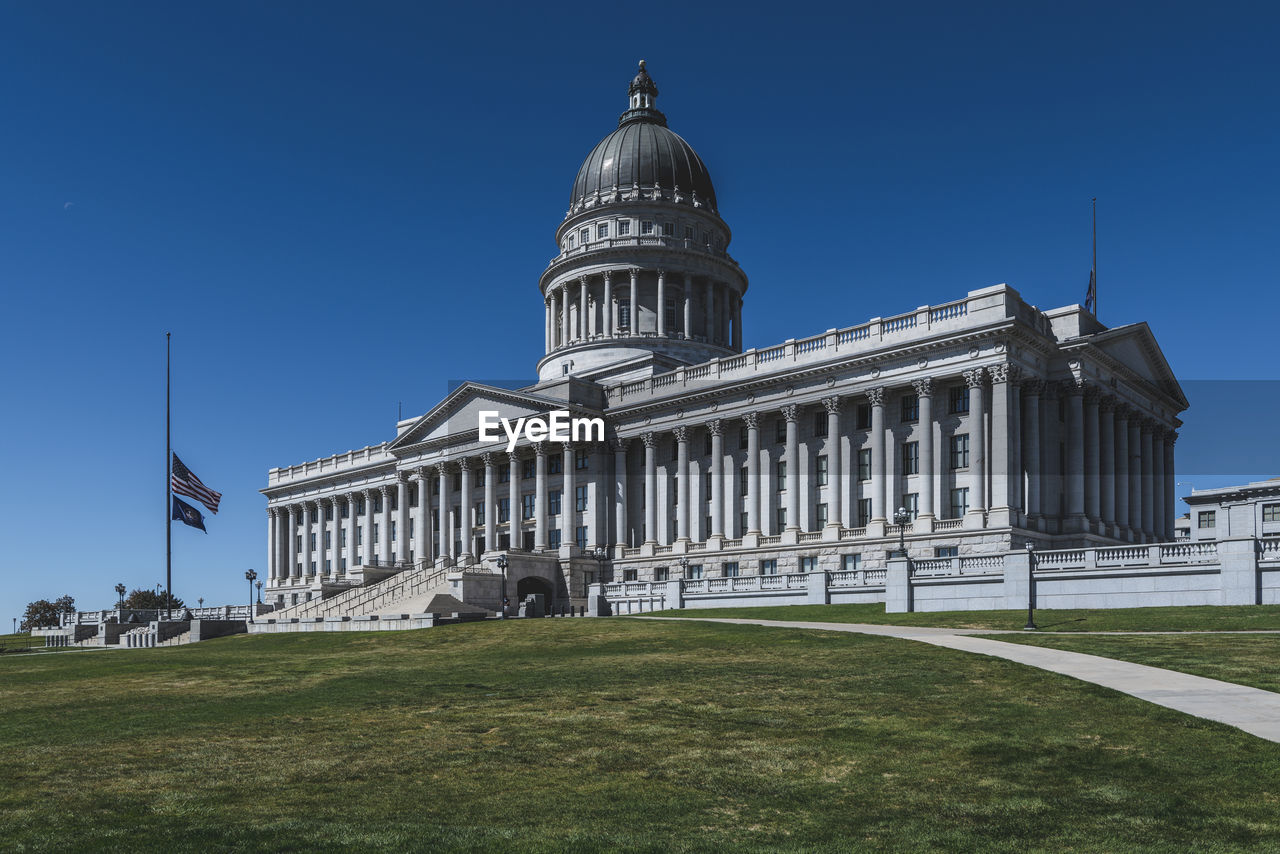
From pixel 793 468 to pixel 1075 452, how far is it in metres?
17.6

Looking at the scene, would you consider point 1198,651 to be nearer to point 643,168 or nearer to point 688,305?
point 688,305

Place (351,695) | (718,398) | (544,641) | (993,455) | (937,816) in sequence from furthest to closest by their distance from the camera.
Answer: (718,398) → (993,455) → (544,641) → (351,695) → (937,816)

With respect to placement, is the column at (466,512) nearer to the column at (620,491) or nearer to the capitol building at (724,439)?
the capitol building at (724,439)

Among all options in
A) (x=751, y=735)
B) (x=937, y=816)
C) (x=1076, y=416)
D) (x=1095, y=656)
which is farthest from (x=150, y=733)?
(x=1076, y=416)

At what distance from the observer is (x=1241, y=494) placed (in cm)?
10269

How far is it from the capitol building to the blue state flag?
15.1 meters

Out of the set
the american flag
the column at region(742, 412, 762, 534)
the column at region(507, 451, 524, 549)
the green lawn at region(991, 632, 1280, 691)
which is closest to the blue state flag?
the american flag

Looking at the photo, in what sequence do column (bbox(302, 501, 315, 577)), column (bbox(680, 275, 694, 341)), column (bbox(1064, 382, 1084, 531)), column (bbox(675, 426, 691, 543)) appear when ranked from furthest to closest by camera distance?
column (bbox(302, 501, 315, 577)) < column (bbox(680, 275, 694, 341)) < column (bbox(675, 426, 691, 543)) < column (bbox(1064, 382, 1084, 531))

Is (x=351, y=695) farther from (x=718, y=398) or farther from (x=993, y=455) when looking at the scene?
(x=718, y=398)

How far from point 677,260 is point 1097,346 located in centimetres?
4398

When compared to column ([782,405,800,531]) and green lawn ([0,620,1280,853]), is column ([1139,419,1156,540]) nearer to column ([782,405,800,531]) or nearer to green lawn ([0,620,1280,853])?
column ([782,405,800,531])

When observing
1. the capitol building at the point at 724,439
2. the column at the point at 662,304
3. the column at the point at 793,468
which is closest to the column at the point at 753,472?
the capitol building at the point at 724,439

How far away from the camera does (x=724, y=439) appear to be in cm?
7800

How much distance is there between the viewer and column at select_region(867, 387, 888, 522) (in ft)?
220
